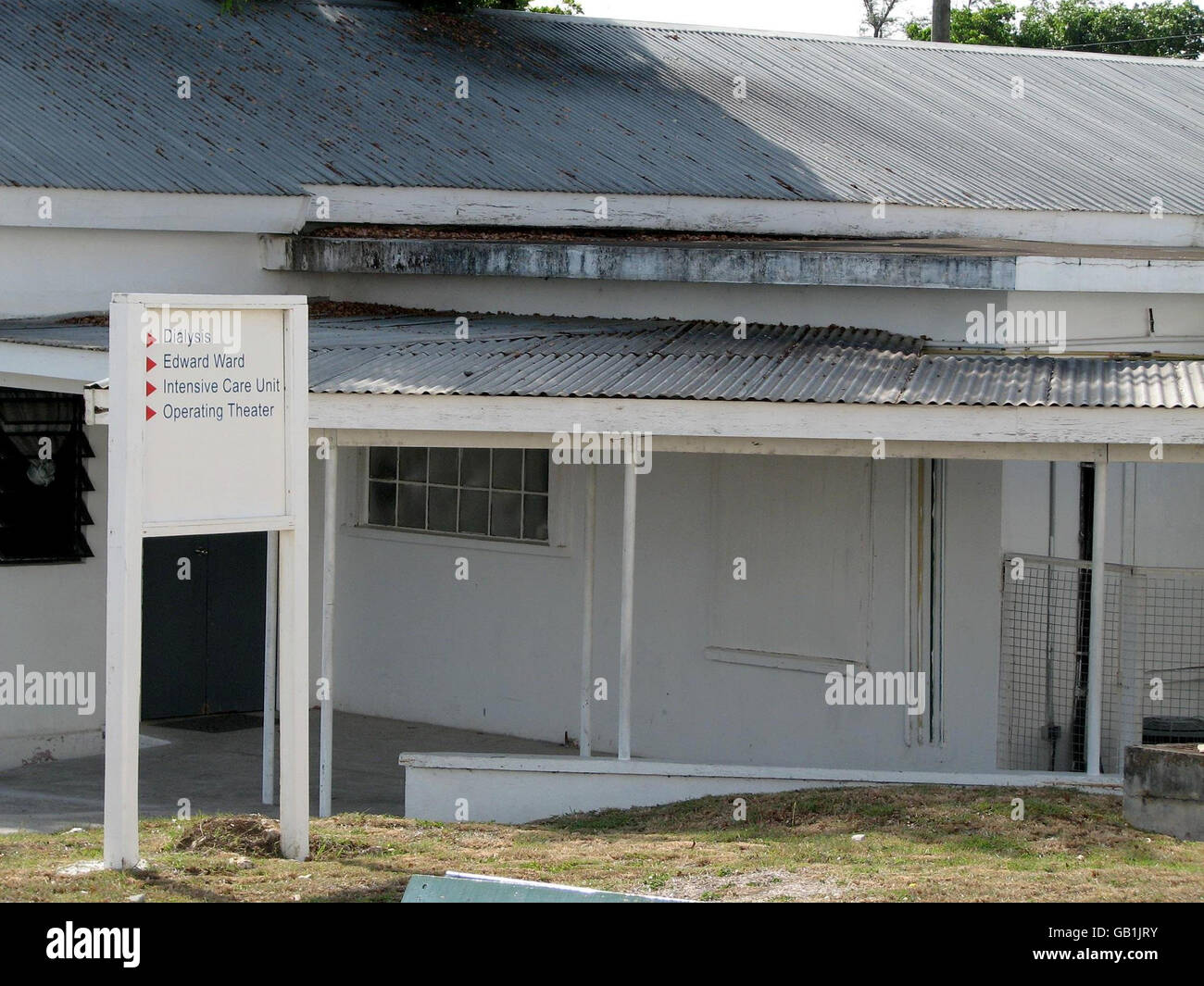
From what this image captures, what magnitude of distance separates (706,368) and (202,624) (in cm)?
537

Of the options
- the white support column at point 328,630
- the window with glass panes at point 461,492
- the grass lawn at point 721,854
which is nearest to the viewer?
the grass lawn at point 721,854

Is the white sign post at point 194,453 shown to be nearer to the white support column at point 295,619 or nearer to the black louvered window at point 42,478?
the white support column at point 295,619

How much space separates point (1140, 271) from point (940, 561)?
247 cm

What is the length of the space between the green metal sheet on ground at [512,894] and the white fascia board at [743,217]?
844cm

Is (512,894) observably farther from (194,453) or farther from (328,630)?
(328,630)

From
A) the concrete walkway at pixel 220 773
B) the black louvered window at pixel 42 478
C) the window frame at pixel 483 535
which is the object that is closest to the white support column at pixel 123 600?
the concrete walkway at pixel 220 773

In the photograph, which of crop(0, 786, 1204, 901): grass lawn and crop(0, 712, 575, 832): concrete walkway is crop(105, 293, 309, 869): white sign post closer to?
crop(0, 786, 1204, 901): grass lawn

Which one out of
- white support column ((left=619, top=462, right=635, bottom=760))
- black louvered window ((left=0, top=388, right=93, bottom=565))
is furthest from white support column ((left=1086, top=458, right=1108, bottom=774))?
black louvered window ((left=0, top=388, right=93, bottom=565))

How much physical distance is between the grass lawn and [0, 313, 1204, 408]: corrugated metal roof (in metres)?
2.15

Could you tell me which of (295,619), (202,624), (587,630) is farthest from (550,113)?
(295,619)

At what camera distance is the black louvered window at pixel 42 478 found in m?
11.3

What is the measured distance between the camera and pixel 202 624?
1290cm
